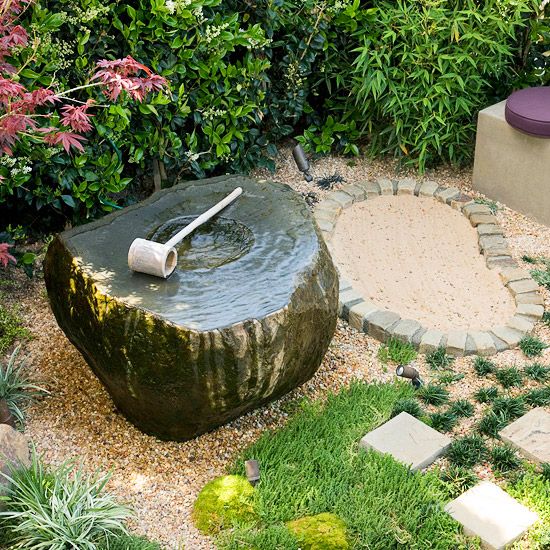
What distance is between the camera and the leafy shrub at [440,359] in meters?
4.54

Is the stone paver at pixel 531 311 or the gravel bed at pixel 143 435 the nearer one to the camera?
the gravel bed at pixel 143 435

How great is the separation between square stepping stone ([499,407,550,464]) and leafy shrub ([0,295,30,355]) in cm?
278

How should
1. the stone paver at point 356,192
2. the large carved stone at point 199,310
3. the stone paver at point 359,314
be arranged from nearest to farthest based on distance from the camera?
the large carved stone at point 199,310 → the stone paver at point 359,314 → the stone paver at point 356,192

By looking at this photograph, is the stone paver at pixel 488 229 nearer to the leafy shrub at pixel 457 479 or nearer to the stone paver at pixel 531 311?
the stone paver at pixel 531 311

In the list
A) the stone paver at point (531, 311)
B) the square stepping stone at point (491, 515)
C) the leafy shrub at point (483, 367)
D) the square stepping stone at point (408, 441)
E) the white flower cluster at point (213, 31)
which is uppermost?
the white flower cluster at point (213, 31)

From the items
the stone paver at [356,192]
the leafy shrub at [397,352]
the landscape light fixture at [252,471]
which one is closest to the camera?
the landscape light fixture at [252,471]

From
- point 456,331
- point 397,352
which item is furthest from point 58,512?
point 456,331

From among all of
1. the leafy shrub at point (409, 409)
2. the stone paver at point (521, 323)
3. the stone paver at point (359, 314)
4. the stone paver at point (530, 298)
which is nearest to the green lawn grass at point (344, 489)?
the leafy shrub at point (409, 409)

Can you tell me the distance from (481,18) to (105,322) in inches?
151

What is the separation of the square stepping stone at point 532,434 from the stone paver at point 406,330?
88 centimetres

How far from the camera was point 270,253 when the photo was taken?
154 inches

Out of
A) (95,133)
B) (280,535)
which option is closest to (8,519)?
(280,535)

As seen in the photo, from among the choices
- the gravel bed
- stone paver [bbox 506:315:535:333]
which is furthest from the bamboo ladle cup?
stone paver [bbox 506:315:535:333]

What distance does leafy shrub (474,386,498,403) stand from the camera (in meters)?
4.23
